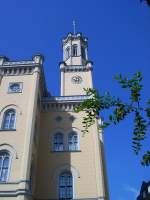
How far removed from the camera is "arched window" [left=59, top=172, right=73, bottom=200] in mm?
24016

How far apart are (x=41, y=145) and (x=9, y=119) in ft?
13.7

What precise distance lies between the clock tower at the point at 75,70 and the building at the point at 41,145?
5.48m

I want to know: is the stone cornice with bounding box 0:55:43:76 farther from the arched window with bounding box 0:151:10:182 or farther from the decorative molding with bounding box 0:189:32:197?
the decorative molding with bounding box 0:189:32:197

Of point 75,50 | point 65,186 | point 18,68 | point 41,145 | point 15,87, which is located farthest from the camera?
point 75,50

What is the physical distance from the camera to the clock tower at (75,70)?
37.4 metres

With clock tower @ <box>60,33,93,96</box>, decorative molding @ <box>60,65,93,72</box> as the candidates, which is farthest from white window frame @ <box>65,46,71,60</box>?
decorative molding @ <box>60,65,93,72</box>

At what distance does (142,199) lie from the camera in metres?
35.4

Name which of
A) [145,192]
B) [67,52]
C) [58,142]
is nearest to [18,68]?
[58,142]

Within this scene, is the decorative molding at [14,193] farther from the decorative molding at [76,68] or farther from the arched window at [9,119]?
the decorative molding at [76,68]

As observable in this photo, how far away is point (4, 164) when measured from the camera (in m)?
22.8

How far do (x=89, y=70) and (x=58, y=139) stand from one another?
13676 mm

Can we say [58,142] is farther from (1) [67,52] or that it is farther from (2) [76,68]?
(1) [67,52]

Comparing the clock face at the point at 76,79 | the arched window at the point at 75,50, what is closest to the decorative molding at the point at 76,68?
the clock face at the point at 76,79

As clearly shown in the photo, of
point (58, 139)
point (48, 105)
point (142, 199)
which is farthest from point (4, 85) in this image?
point (142, 199)
